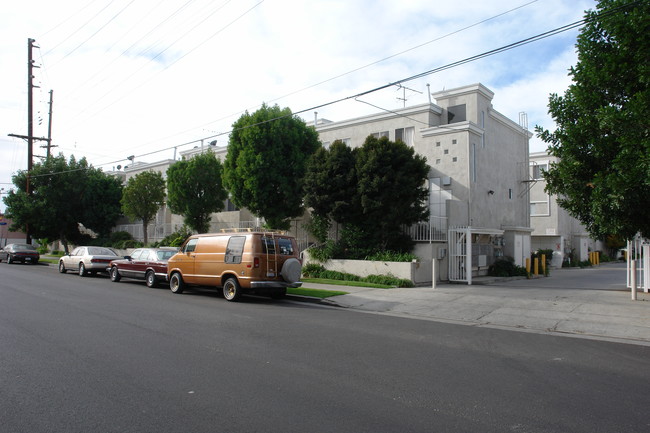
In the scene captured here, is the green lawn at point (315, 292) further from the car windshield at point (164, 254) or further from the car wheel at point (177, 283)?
the car windshield at point (164, 254)

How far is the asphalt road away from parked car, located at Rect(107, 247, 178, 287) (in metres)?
6.55

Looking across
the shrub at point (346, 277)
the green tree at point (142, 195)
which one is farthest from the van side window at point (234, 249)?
the green tree at point (142, 195)

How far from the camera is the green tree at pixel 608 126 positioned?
9391 millimetres

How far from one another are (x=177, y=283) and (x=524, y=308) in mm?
10692

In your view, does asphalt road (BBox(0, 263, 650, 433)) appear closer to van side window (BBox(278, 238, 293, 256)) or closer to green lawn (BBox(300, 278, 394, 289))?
van side window (BBox(278, 238, 293, 256))

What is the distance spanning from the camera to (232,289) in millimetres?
13727

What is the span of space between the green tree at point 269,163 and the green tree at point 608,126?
12.3m

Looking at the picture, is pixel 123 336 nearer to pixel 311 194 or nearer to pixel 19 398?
pixel 19 398

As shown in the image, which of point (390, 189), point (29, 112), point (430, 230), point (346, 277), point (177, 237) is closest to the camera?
point (390, 189)

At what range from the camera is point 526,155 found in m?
28.7

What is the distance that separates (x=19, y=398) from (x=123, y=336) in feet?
10.4

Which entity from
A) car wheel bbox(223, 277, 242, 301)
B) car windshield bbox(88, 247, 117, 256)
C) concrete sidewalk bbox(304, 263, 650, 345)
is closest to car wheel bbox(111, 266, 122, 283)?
car windshield bbox(88, 247, 117, 256)

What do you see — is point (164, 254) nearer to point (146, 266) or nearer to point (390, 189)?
point (146, 266)

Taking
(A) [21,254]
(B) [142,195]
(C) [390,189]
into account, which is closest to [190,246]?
(C) [390,189]
